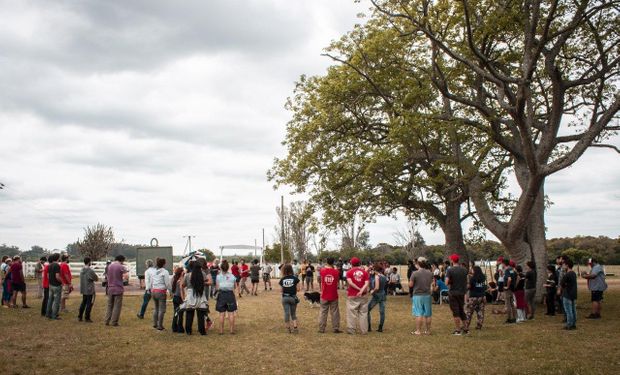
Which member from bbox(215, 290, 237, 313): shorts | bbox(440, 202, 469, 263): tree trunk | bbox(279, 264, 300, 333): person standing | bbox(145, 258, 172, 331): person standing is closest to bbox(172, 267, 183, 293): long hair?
bbox(145, 258, 172, 331): person standing

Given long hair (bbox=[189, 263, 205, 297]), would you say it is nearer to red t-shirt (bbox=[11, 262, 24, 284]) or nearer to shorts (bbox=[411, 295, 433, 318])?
shorts (bbox=[411, 295, 433, 318])

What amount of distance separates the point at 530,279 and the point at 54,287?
13818mm

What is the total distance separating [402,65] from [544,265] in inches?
377

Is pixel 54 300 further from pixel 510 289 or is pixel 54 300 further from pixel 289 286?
pixel 510 289

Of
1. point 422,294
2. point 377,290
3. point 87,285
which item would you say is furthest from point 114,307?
point 422,294

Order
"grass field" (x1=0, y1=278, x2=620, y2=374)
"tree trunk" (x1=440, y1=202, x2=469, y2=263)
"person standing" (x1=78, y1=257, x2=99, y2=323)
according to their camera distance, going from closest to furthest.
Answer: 1. "grass field" (x1=0, y1=278, x2=620, y2=374)
2. "person standing" (x1=78, y1=257, x2=99, y2=323)
3. "tree trunk" (x1=440, y1=202, x2=469, y2=263)

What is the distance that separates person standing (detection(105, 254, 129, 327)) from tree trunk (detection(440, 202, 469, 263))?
17.0m

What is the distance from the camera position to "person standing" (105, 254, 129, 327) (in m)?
13.1

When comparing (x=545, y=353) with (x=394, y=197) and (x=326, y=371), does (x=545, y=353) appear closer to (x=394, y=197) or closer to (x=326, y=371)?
(x=326, y=371)

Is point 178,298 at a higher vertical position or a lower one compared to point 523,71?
lower

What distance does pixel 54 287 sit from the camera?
14.2 metres

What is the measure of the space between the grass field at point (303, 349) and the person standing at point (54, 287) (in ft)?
1.24

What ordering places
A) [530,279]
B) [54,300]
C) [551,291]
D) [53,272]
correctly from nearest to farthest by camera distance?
1. [53,272]
2. [54,300]
3. [530,279]
4. [551,291]

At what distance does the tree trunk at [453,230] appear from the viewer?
25.2 meters
